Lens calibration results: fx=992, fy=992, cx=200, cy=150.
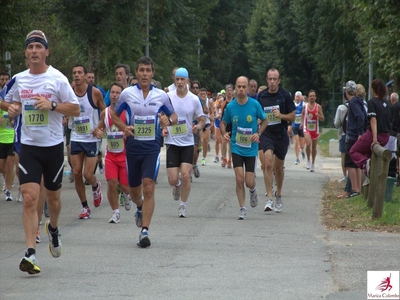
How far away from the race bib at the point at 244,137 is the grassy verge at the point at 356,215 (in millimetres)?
1534

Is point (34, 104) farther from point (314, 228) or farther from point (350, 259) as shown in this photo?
point (314, 228)

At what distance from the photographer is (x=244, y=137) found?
45.7 ft

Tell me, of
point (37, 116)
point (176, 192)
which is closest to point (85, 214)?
point (176, 192)

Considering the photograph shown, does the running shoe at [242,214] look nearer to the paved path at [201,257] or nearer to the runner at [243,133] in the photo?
the runner at [243,133]

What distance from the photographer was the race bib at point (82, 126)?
1354 centimetres

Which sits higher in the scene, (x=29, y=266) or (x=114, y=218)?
(x=29, y=266)

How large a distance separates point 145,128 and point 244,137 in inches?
129

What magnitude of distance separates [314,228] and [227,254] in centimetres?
293

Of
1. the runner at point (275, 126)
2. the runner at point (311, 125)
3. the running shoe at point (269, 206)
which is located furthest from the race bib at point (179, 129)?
the runner at point (311, 125)

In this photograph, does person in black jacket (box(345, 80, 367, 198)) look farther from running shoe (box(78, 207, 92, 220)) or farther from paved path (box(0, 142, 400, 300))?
running shoe (box(78, 207, 92, 220))

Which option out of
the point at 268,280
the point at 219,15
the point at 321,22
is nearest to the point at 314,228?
the point at 268,280

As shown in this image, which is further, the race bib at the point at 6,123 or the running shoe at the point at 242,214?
the race bib at the point at 6,123

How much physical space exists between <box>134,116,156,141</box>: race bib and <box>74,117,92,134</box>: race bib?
108 inches

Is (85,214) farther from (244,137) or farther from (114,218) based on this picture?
(244,137)
